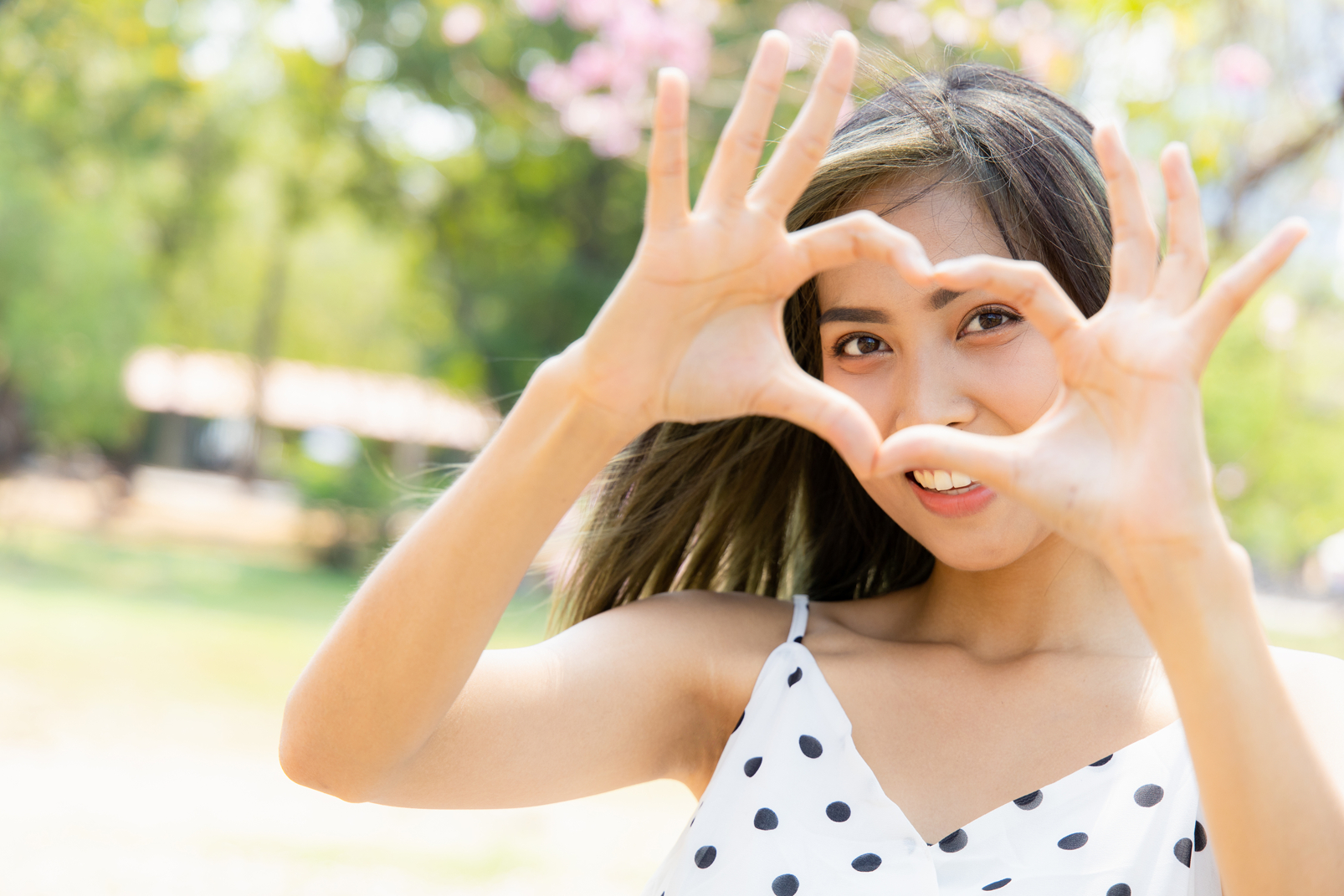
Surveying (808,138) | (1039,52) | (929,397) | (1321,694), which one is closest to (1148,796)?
(1321,694)

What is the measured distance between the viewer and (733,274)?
1.40m

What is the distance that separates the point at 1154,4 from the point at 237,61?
779 inches

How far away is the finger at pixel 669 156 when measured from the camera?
133 cm

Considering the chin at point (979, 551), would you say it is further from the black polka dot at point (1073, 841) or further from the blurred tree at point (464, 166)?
the blurred tree at point (464, 166)

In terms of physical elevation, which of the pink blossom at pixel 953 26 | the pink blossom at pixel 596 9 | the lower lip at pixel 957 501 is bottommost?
the lower lip at pixel 957 501

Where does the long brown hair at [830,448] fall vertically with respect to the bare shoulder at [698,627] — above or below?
above

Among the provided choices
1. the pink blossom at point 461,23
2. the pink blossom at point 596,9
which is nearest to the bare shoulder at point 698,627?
the pink blossom at point 596,9

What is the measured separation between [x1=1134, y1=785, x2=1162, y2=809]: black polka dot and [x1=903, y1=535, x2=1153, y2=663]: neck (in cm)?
30

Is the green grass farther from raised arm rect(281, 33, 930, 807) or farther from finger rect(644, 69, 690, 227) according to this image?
finger rect(644, 69, 690, 227)

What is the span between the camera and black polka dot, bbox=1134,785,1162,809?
1.65 m

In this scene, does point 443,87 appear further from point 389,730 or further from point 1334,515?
point 1334,515

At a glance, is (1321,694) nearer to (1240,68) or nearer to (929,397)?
(929,397)

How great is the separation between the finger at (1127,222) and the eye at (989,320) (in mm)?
411

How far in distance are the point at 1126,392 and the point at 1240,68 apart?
12.6 feet
